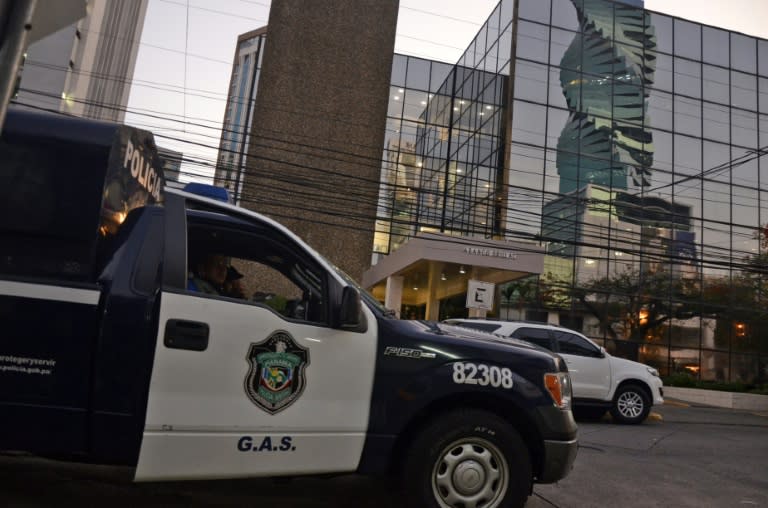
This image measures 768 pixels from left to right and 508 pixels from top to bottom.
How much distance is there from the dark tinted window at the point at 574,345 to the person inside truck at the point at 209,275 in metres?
9.20

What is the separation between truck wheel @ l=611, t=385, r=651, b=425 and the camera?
1217cm

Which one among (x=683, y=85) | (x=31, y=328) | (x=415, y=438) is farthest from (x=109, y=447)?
(x=683, y=85)

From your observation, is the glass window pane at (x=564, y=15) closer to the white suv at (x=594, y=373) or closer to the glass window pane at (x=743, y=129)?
the glass window pane at (x=743, y=129)

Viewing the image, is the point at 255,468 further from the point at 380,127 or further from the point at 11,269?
the point at 380,127

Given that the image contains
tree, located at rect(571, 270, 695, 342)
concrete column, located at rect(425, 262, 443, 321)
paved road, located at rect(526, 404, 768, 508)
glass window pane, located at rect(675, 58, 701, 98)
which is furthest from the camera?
glass window pane, located at rect(675, 58, 701, 98)

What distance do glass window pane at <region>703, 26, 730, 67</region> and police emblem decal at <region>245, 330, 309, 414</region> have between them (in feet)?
121

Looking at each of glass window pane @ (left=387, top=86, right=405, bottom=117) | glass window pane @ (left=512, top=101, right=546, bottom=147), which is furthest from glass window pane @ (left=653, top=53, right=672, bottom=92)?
glass window pane @ (left=387, top=86, right=405, bottom=117)

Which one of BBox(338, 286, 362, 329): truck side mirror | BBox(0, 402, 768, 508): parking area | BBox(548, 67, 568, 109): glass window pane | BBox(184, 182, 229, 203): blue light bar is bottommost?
BBox(0, 402, 768, 508): parking area

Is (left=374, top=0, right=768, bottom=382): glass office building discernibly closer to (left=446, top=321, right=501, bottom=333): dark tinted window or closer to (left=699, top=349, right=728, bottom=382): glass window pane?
(left=699, top=349, right=728, bottom=382): glass window pane

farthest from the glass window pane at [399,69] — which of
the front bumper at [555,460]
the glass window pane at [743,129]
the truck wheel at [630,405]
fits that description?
the front bumper at [555,460]

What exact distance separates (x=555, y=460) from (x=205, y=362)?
7.89 ft

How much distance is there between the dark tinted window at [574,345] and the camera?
39.3ft

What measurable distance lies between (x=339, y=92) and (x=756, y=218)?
78.9 feet

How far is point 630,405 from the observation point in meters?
12.2
